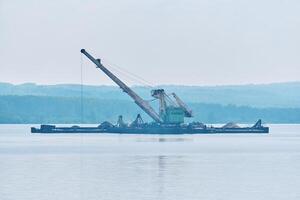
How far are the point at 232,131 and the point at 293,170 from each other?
127519 mm

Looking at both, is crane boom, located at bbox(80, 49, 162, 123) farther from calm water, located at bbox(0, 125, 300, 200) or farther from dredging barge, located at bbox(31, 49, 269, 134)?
calm water, located at bbox(0, 125, 300, 200)

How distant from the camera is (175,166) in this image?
71875mm

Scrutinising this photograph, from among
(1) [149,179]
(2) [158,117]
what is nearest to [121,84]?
(2) [158,117]

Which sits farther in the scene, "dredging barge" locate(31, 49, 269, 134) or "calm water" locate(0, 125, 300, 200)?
"dredging barge" locate(31, 49, 269, 134)

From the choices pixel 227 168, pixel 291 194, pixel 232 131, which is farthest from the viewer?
pixel 232 131

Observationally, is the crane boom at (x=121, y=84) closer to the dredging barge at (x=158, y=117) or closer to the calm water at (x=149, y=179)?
the dredging barge at (x=158, y=117)

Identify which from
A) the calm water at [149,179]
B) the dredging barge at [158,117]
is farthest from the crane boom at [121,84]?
the calm water at [149,179]

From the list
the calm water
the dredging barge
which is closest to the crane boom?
the dredging barge

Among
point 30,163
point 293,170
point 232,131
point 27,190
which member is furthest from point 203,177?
point 232,131

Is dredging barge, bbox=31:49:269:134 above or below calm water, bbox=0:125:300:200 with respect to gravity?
above

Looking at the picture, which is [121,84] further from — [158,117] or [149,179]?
[149,179]

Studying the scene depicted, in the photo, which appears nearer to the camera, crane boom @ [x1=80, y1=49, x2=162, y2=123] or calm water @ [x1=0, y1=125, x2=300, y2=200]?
calm water @ [x1=0, y1=125, x2=300, y2=200]

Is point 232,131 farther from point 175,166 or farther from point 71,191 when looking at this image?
point 71,191

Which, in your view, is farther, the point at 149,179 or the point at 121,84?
the point at 121,84
